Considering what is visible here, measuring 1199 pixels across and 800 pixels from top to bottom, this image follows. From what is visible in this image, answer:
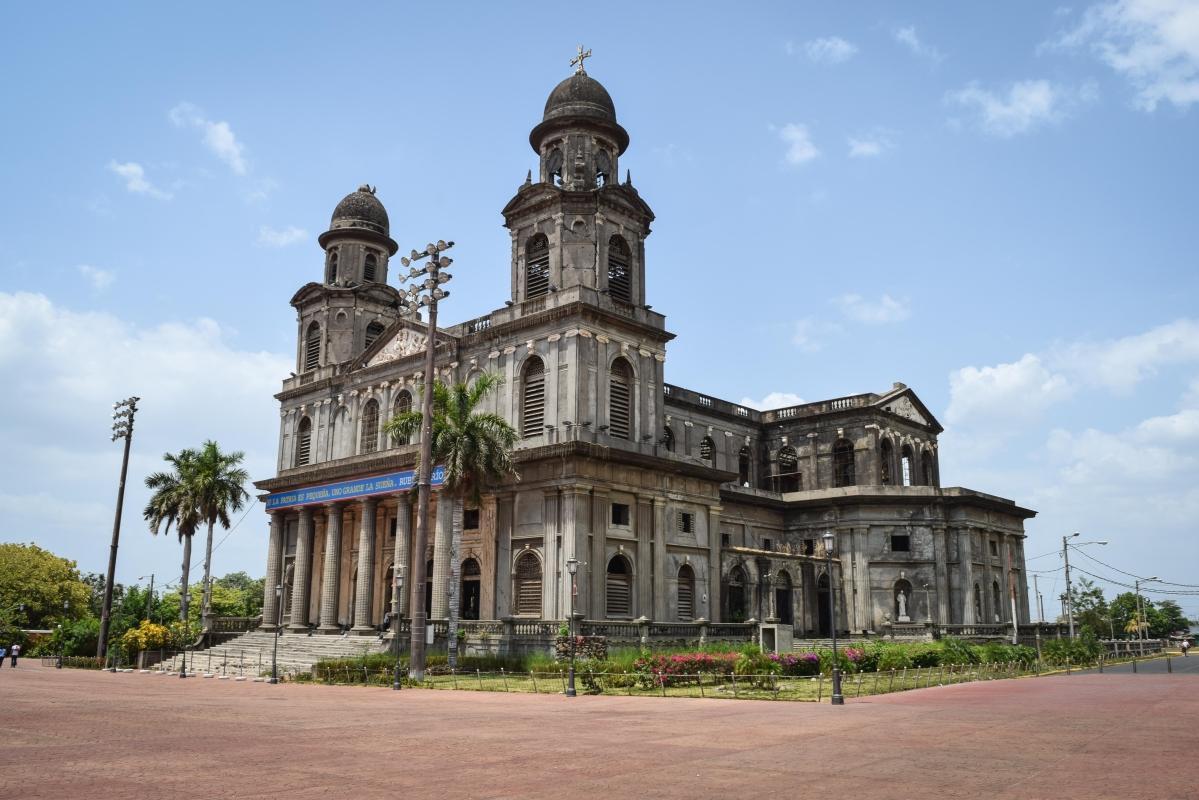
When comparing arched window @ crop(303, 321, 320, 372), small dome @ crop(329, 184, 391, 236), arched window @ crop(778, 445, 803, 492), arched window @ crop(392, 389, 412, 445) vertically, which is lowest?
arched window @ crop(778, 445, 803, 492)

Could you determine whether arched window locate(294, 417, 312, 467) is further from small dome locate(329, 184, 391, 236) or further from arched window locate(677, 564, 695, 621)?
arched window locate(677, 564, 695, 621)

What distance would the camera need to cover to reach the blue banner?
41.9 metres

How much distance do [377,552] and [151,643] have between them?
1143 cm

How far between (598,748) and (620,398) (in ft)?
94.2

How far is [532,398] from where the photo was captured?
4156cm

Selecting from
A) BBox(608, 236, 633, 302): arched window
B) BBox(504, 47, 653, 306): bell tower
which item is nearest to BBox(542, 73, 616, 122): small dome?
BBox(504, 47, 653, 306): bell tower

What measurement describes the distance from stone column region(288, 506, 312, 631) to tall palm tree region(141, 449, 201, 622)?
26.4 ft

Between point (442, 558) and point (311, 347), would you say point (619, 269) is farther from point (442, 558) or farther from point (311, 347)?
point (311, 347)

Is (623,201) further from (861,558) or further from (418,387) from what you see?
(861,558)

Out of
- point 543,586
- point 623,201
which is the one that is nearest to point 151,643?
point 543,586

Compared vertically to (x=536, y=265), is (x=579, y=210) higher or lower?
higher

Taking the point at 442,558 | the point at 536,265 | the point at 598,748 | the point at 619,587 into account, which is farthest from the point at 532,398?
the point at 598,748

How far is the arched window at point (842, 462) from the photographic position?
57.5 meters

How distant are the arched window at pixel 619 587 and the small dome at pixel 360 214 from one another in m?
26.3
